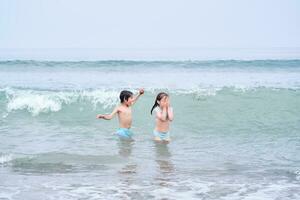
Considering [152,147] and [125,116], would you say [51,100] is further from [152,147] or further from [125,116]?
[152,147]

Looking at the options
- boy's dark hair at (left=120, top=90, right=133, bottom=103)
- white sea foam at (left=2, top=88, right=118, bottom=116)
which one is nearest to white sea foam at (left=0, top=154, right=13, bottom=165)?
boy's dark hair at (left=120, top=90, right=133, bottom=103)

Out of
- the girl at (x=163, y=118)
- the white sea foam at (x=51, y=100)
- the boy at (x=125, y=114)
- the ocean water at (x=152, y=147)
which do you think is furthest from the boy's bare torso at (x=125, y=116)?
the white sea foam at (x=51, y=100)

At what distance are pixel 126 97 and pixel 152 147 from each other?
1.27m

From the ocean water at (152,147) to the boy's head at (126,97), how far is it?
66 centimetres

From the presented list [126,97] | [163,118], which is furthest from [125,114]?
[163,118]

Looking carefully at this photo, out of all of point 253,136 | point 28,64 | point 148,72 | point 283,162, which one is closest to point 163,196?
point 283,162

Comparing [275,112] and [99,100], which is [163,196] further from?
[99,100]

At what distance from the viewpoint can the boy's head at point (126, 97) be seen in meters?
9.60

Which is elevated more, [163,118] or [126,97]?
[126,97]

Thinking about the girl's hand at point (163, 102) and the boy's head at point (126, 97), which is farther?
the boy's head at point (126, 97)

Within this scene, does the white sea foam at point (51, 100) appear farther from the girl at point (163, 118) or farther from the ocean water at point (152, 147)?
the girl at point (163, 118)

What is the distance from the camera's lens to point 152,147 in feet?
28.6

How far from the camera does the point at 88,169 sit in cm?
712

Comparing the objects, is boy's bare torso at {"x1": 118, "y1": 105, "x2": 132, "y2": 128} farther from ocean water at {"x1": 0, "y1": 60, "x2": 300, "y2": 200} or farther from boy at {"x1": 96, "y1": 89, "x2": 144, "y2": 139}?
ocean water at {"x1": 0, "y1": 60, "x2": 300, "y2": 200}
